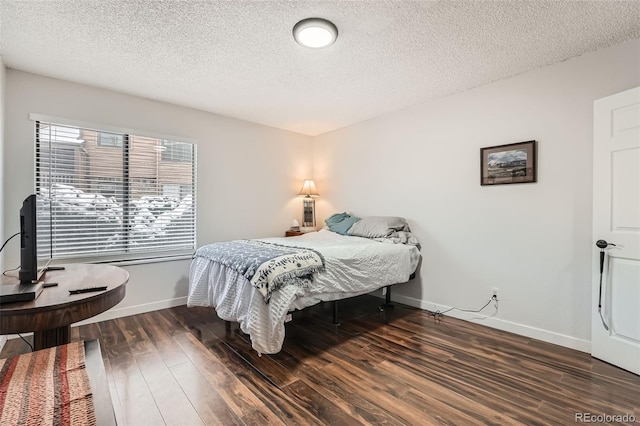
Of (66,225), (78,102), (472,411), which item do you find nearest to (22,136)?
(78,102)

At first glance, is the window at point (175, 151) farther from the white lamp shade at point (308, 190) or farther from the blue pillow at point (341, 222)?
the blue pillow at point (341, 222)

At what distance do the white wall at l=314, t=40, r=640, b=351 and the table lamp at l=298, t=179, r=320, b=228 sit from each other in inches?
45.2

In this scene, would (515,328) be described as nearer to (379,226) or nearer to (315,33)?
(379,226)

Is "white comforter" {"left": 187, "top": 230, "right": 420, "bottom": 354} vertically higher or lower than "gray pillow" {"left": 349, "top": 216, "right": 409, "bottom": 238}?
lower

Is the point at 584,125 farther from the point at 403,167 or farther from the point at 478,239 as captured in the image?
the point at 403,167

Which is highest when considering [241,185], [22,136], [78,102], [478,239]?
[78,102]

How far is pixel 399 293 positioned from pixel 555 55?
2850 millimetres

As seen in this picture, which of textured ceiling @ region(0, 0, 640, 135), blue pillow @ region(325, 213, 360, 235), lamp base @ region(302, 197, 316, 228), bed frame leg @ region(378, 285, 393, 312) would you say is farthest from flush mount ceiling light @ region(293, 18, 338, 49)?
lamp base @ region(302, 197, 316, 228)

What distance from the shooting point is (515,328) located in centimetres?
284

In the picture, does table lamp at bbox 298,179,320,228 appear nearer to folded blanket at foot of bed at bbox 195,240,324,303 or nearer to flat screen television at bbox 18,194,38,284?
folded blanket at foot of bed at bbox 195,240,324,303

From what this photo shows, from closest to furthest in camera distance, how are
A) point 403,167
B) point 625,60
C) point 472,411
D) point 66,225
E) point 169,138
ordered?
1. point 472,411
2. point 625,60
3. point 66,225
4. point 169,138
5. point 403,167

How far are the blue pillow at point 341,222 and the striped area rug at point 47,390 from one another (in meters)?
3.09

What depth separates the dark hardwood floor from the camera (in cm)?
170

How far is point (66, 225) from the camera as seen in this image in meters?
2.96
